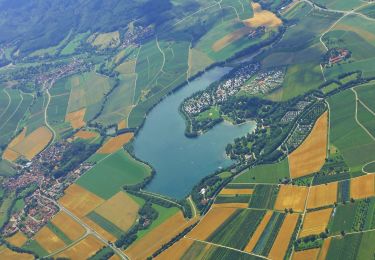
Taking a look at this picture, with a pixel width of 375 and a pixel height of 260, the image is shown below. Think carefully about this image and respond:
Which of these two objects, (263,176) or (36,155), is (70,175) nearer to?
(36,155)

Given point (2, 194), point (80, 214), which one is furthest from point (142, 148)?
point (2, 194)

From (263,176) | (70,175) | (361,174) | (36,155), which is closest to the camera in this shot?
(361,174)

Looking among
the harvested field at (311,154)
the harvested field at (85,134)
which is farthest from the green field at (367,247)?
the harvested field at (85,134)

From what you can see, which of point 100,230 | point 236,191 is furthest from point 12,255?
point 236,191

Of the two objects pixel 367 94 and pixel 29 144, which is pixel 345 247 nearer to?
pixel 367 94

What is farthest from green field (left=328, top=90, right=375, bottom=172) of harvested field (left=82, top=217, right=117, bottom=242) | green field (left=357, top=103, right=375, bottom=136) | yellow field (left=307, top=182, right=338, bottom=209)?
harvested field (left=82, top=217, right=117, bottom=242)

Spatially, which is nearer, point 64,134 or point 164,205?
point 164,205

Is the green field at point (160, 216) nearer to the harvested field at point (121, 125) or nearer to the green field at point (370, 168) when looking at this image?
the green field at point (370, 168)
